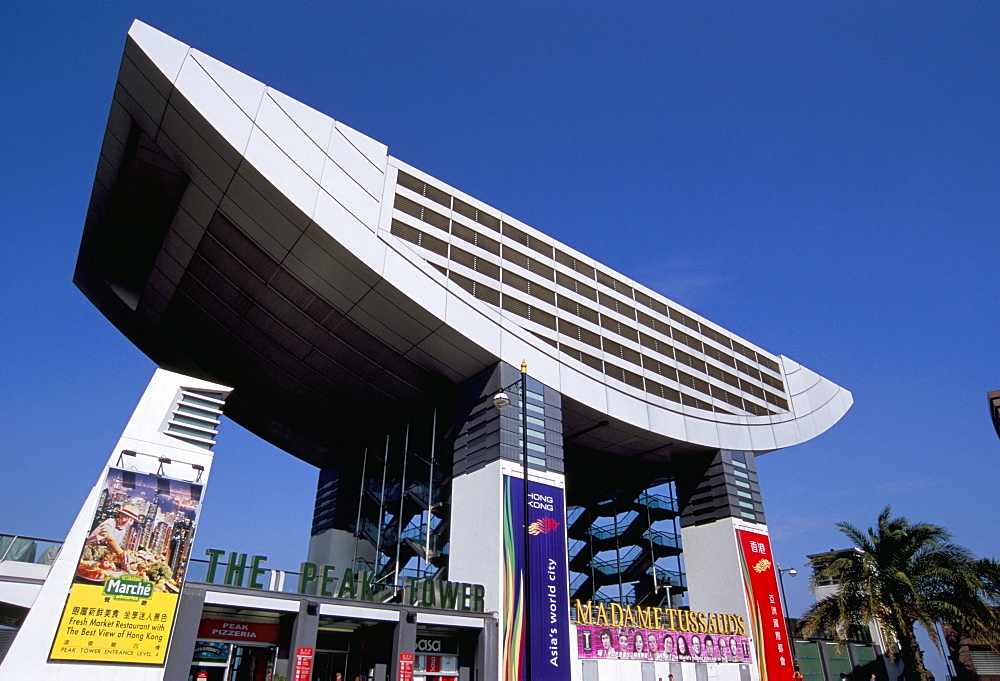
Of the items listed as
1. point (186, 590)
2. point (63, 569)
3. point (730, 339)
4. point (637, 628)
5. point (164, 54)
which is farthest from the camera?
point (730, 339)

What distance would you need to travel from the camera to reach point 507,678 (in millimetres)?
26766

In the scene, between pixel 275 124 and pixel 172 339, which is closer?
pixel 275 124

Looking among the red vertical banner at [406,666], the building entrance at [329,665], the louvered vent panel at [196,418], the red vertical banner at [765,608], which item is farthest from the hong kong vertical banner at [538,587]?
the red vertical banner at [765,608]

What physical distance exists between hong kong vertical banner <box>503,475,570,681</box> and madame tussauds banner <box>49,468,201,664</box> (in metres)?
12.5

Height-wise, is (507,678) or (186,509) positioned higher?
(186,509)

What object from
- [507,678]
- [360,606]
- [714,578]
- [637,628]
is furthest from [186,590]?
[714,578]

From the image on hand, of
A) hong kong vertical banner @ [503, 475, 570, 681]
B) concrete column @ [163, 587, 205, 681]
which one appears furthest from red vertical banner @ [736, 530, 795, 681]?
concrete column @ [163, 587, 205, 681]

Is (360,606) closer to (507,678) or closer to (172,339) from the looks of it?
(507,678)

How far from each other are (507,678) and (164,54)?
26.3 m

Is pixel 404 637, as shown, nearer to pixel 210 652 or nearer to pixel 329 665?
pixel 329 665

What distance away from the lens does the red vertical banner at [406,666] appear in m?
24.4

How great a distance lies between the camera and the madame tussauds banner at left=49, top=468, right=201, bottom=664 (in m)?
19.2

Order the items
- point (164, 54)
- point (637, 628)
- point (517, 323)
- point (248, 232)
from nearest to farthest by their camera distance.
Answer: point (164, 54) → point (248, 232) → point (637, 628) → point (517, 323)

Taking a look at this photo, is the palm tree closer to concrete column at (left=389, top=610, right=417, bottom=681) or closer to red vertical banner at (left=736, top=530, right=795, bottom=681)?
red vertical banner at (left=736, top=530, right=795, bottom=681)
